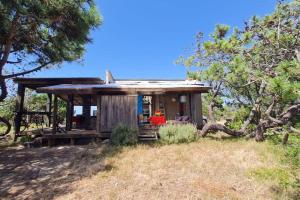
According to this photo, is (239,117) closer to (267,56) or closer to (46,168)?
(267,56)

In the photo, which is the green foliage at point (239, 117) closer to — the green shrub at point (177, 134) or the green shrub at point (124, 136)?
the green shrub at point (177, 134)

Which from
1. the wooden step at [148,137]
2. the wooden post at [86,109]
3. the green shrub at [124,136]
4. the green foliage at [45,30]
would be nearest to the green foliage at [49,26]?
the green foliage at [45,30]

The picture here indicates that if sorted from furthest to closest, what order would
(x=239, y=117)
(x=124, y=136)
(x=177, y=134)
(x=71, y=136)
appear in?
(x=239, y=117) < (x=71, y=136) < (x=177, y=134) < (x=124, y=136)

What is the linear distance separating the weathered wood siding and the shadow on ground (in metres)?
1.83

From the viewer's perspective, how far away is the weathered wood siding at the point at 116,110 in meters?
11.8

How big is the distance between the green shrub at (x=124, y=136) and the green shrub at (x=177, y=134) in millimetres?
1425

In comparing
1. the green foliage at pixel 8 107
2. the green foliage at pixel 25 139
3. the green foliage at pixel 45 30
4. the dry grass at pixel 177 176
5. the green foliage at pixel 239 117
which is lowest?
the dry grass at pixel 177 176

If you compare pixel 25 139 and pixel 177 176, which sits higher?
pixel 25 139

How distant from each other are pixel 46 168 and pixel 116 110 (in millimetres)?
5074

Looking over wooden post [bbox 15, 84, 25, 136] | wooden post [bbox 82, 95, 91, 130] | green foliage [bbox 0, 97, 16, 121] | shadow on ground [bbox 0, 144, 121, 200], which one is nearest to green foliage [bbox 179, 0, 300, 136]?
shadow on ground [bbox 0, 144, 121, 200]

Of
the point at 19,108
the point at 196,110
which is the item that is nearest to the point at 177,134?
the point at 196,110

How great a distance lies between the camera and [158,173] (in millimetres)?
6777

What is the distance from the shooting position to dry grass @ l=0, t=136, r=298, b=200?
5.58m

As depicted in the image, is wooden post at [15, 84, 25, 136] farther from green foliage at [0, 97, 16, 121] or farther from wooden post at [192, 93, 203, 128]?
green foliage at [0, 97, 16, 121]
